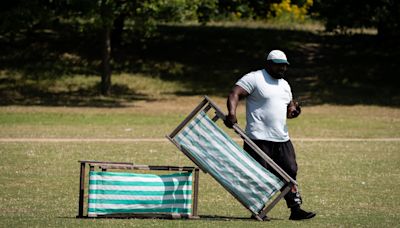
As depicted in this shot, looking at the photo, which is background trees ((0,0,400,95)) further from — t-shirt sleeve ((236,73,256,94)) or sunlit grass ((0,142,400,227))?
t-shirt sleeve ((236,73,256,94))

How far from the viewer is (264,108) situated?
1091cm

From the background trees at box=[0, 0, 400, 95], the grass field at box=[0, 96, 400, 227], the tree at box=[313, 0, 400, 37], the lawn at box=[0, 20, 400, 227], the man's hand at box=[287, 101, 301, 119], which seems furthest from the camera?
the tree at box=[313, 0, 400, 37]

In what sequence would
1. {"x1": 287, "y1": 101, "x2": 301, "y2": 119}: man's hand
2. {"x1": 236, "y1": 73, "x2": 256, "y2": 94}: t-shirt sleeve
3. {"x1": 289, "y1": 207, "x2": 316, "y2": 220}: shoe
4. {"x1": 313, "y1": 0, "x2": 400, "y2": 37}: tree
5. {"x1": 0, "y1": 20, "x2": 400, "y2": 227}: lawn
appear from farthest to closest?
{"x1": 313, "y1": 0, "x2": 400, "y2": 37}: tree
{"x1": 0, "y1": 20, "x2": 400, "y2": 227}: lawn
{"x1": 287, "y1": 101, "x2": 301, "y2": 119}: man's hand
{"x1": 289, "y1": 207, "x2": 316, "y2": 220}: shoe
{"x1": 236, "y1": 73, "x2": 256, "y2": 94}: t-shirt sleeve

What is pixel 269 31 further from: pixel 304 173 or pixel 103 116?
pixel 304 173

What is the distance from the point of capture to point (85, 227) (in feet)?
32.3

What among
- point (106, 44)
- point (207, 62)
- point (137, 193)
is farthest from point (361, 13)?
point (137, 193)

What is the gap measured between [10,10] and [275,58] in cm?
2489

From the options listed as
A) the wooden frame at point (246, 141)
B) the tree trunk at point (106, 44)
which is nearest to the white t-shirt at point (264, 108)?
the wooden frame at point (246, 141)

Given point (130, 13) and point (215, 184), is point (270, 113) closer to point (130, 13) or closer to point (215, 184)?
point (215, 184)

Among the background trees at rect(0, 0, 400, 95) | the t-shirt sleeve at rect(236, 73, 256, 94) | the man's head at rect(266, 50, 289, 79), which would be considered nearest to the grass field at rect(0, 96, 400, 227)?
the t-shirt sleeve at rect(236, 73, 256, 94)

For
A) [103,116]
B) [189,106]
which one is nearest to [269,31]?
[189,106]

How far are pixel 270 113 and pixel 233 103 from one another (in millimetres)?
499

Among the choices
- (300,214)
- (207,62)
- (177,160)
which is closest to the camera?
(300,214)

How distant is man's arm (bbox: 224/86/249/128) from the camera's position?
34.8 ft
